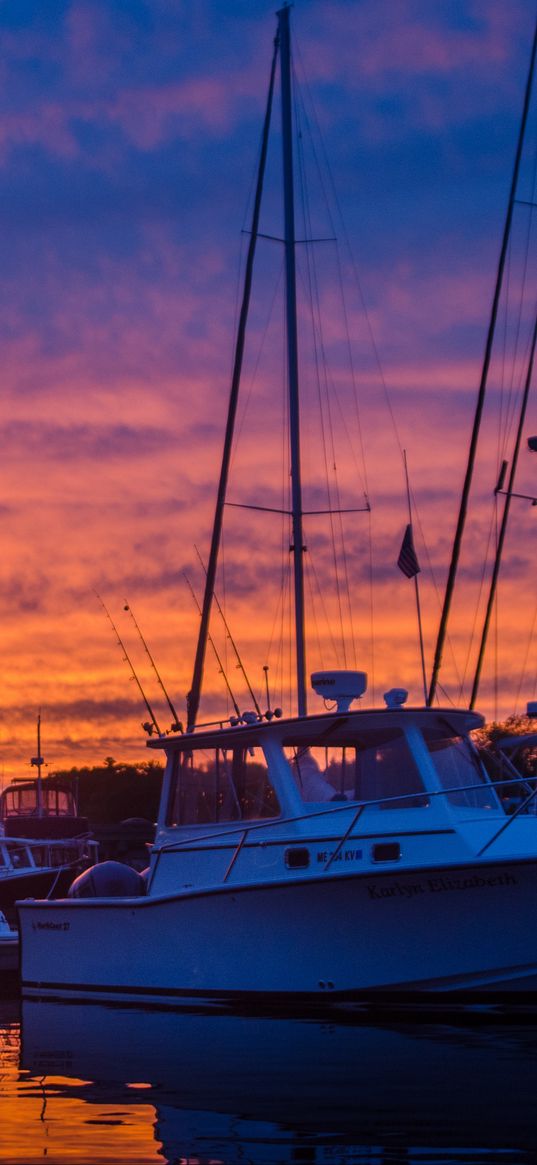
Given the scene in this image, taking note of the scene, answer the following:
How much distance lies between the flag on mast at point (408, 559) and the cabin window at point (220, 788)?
6888 mm

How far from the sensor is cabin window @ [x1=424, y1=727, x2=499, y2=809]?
17.9m

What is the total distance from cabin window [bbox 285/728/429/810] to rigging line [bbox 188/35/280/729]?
611 cm

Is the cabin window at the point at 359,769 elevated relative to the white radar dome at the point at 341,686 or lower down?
lower down

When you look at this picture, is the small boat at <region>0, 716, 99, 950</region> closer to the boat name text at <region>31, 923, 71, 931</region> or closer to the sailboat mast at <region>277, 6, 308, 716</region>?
the boat name text at <region>31, 923, 71, 931</region>

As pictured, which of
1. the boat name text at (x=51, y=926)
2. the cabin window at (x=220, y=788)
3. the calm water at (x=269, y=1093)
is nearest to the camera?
the calm water at (x=269, y=1093)

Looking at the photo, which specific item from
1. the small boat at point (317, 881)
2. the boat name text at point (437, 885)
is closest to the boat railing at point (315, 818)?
the small boat at point (317, 881)

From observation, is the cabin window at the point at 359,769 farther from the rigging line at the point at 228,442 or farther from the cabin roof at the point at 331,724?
the rigging line at the point at 228,442

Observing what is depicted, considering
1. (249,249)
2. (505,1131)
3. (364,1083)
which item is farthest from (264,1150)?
(249,249)

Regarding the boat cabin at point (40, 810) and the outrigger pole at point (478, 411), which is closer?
the outrigger pole at point (478, 411)

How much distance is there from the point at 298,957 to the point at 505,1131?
7420mm

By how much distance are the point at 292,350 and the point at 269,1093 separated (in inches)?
609

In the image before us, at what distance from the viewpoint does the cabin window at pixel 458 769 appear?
17.9m

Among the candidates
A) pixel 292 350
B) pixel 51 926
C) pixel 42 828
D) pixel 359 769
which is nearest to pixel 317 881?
pixel 359 769

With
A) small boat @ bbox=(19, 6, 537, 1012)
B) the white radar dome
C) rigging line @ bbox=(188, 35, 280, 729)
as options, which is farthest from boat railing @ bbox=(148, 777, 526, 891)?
rigging line @ bbox=(188, 35, 280, 729)
